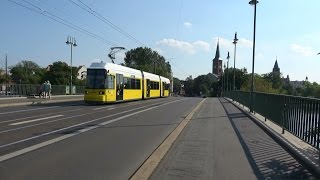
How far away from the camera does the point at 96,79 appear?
35.5m

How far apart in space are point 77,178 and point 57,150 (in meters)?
3.27

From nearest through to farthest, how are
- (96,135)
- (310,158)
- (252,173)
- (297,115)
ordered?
(252,173)
(310,158)
(297,115)
(96,135)

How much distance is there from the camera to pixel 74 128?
16312 millimetres

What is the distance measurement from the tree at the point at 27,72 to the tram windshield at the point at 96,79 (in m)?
123

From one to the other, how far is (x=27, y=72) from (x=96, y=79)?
139393mm

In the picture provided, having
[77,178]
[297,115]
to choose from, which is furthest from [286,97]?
[77,178]

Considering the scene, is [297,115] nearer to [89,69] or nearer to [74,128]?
[74,128]

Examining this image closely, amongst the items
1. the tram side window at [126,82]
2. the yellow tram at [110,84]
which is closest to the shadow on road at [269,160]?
the yellow tram at [110,84]

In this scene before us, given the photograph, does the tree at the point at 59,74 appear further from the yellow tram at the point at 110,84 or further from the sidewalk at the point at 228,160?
the sidewalk at the point at 228,160

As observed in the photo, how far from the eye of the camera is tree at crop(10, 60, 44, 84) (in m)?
157

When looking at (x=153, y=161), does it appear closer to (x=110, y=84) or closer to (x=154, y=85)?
(x=110, y=84)

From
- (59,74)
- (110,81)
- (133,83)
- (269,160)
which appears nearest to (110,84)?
(110,81)

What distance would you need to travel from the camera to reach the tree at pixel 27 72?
516 feet

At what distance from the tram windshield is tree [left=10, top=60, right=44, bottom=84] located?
12321 cm
